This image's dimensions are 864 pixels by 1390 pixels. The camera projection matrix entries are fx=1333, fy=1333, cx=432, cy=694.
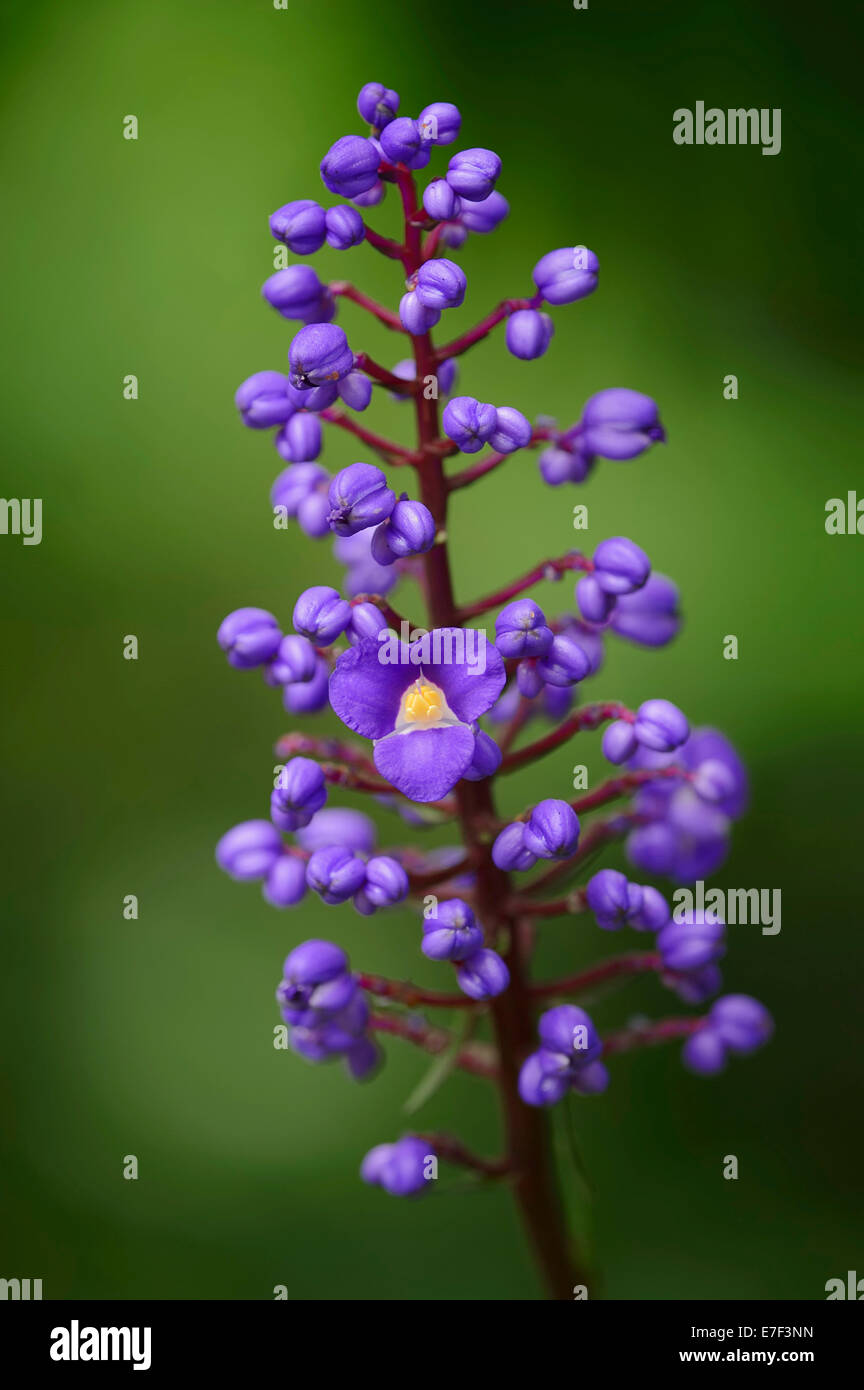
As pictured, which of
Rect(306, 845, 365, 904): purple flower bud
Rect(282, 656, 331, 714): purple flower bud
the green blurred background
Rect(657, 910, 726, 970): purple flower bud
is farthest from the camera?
the green blurred background

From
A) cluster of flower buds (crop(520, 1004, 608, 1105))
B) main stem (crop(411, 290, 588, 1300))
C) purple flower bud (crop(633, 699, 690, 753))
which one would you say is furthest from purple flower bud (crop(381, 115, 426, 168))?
cluster of flower buds (crop(520, 1004, 608, 1105))

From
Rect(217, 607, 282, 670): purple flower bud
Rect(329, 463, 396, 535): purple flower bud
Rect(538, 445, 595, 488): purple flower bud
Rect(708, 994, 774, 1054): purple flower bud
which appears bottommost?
Rect(708, 994, 774, 1054): purple flower bud

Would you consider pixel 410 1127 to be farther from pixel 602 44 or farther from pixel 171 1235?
pixel 602 44

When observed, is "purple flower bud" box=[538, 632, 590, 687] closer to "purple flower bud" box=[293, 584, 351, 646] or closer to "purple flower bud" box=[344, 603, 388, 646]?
"purple flower bud" box=[344, 603, 388, 646]

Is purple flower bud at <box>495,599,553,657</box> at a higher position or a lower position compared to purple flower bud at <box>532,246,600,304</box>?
lower

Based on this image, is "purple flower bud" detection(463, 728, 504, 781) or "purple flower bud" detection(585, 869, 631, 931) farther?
"purple flower bud" detection(585, 869, 631, 931)

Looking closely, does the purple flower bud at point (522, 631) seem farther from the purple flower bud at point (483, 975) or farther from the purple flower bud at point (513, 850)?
the purple flower bud at point (483, 975)
